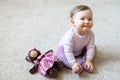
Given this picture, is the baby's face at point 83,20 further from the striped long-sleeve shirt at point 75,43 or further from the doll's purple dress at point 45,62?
the doll's purple dress at point 45,62

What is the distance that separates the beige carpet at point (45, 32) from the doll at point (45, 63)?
0.03 metres

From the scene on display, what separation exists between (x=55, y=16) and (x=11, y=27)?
374 millimetres

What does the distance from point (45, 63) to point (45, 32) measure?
16.2 inches

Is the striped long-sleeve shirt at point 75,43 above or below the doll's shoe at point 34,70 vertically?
above

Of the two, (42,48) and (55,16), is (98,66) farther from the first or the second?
(55,16)

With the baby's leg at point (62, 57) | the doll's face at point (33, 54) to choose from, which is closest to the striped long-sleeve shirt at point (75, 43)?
the baby's leg at point (62, 57)

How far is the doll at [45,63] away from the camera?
1.25 m

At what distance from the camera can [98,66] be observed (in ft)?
4.35

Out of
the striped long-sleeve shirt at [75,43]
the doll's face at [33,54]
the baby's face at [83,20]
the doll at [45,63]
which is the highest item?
the baby's face at [83,20]

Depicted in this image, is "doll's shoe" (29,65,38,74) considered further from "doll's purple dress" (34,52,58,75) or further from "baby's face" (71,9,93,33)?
"baby's face" (71,9,93,33)

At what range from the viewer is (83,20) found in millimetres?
1240

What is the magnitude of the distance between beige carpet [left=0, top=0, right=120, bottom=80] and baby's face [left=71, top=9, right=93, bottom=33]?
25 cm

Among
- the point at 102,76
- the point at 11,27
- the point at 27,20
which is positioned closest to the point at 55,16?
the point at 27,20

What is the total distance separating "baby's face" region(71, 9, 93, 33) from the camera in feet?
4.04
